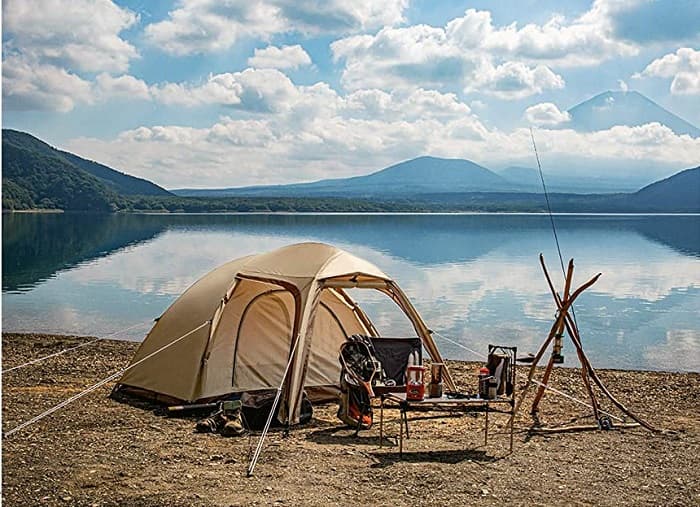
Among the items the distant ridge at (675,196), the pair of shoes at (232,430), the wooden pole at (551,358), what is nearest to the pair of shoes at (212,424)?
the pair of shoes at (232,430)

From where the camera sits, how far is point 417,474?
7.28 meters

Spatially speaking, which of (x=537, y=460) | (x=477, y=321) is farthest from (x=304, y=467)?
(x=477, y=321)

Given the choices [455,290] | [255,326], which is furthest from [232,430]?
[455,290]

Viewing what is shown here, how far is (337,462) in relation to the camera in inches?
301

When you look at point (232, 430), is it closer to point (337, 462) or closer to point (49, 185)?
point (337, 462)

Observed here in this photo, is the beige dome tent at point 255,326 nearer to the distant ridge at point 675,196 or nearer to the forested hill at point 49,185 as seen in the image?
the forested hill at point 49,185

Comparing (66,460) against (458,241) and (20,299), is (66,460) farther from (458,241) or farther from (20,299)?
(458,241)

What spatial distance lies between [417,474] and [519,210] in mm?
168780

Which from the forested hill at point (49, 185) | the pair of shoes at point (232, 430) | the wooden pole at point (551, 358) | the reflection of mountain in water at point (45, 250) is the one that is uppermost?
the forested hill at point (49, 185)

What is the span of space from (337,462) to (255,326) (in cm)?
342

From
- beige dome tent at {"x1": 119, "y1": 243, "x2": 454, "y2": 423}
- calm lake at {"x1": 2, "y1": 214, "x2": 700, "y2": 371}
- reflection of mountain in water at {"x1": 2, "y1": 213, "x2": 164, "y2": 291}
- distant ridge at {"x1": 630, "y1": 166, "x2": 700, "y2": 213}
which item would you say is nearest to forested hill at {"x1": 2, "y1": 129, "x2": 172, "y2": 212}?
reflection of mountain in water at {"x1": 2, "y1": 213, "x2": 164, "y2": 291}

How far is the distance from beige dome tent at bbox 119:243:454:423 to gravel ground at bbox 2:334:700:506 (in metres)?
0.61

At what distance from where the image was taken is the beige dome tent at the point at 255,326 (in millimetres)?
10047

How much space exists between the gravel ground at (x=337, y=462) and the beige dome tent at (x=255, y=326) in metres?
0.61
